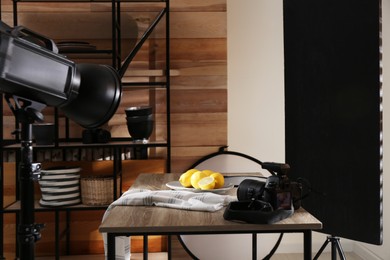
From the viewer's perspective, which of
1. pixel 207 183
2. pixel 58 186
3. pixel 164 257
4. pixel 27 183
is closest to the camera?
pixel 27 183

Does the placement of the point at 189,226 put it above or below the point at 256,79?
below

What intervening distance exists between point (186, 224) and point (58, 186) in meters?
1.58

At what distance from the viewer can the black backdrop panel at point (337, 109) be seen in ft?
7.80

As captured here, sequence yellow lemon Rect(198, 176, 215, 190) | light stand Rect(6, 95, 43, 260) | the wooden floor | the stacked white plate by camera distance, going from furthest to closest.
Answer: the wooden floor → the stacked white plate → yellow lemon Rect(198, 176, 215, 190) → light stand Rect(6, 95, 43, 260)

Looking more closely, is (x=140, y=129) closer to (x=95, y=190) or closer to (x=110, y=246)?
(x=95, y=190)

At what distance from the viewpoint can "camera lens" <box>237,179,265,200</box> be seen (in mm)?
1598

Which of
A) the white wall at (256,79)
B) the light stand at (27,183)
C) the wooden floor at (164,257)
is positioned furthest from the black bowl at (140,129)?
the light stand at (27,183)

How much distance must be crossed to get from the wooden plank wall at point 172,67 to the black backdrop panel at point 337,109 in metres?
0.57

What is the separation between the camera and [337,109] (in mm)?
2582

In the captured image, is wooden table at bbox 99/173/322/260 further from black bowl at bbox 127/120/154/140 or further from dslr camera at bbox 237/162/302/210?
black bowl at bbox 127/120/154/140

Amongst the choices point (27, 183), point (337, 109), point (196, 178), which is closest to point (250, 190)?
point (196, 178)

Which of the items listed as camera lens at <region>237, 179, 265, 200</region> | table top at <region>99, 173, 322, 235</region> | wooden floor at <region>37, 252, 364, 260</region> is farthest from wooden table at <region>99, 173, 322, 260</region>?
wooden floor at <region>37, 252, 364, 260</region>

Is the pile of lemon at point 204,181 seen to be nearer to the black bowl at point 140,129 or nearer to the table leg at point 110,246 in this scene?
the table leg at point 110,246

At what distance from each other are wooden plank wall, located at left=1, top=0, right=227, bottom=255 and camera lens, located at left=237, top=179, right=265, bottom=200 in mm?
1589
